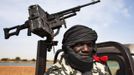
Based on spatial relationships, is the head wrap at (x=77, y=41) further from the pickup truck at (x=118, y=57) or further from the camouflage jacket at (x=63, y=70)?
the pickup truck at (x=118, y=57)

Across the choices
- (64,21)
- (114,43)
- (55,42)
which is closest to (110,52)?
(114,43)

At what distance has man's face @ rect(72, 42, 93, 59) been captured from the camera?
147 inches

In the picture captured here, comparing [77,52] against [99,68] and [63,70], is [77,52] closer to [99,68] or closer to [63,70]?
[63,70]

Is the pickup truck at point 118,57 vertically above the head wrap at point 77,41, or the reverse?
the head wrap at point 77,41

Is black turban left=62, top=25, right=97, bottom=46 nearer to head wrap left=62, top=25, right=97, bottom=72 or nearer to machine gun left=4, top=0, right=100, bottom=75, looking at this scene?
head wrap left=62, top=25, right=97, bottom=72

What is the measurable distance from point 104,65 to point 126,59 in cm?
24

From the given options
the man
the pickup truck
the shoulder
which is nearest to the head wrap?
the man

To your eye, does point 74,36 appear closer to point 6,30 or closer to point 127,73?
point 127,73

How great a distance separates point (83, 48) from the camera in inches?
147

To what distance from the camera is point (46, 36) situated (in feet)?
15.6

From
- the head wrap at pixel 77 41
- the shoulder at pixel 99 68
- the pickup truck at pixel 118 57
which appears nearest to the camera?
the head wrap at pixel 77 41

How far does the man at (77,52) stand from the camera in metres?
3.70

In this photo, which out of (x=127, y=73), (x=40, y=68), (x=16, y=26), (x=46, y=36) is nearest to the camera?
(x=127, y=73)

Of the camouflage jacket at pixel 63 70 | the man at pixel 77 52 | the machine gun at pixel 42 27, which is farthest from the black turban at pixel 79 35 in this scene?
the machine gun at pixel 42 27
